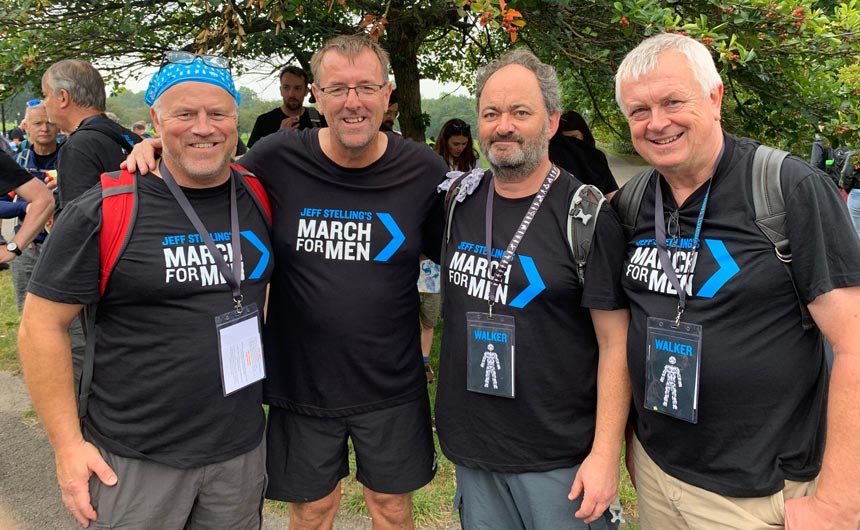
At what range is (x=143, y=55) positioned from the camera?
5.23 m

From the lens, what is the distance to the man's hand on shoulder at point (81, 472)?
198 cm

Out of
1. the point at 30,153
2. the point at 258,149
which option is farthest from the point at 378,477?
the point at 30,153

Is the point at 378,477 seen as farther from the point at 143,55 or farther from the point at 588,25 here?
the point at 143,55

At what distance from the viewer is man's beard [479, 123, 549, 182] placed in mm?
2137

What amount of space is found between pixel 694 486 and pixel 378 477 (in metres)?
1.30

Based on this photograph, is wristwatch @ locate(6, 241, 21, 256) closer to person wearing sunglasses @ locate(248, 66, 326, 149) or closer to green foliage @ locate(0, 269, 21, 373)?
person wearing sunglasses @ locate(248, 66, 326, 149)

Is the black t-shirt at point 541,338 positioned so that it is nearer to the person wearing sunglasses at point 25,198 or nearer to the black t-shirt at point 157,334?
the black t-shirt at point 157,334

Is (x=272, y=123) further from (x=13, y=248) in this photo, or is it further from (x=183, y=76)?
(x=183, y=76)

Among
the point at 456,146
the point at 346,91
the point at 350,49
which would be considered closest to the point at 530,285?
the point at 346,91

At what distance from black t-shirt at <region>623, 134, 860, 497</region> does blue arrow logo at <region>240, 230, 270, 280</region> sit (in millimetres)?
1429

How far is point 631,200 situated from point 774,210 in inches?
19.1

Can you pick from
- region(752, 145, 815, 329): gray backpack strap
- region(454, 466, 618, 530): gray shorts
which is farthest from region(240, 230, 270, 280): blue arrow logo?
region(752, 145, 815, 329): gray backpack strap

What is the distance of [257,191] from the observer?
7.91 ft

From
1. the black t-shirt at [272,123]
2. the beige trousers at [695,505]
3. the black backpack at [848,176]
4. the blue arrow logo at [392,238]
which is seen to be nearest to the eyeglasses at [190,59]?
the blue arrow logo at [392,238]
